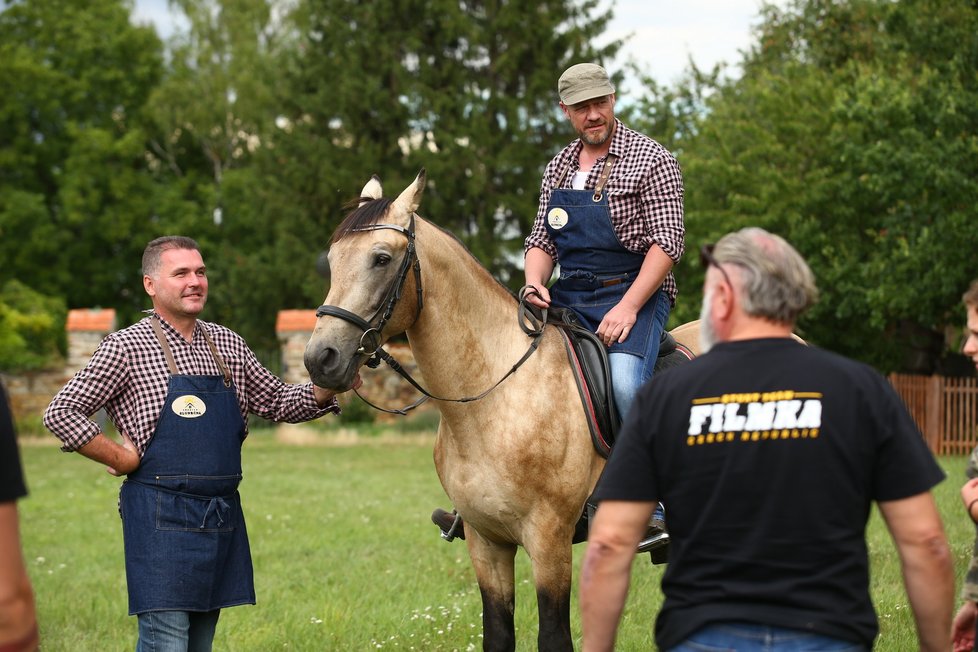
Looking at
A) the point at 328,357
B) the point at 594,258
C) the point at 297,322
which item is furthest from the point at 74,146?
the point at 328,357

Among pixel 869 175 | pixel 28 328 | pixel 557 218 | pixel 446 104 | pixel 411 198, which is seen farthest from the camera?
pixel 28 328

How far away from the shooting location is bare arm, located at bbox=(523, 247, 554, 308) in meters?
5.46

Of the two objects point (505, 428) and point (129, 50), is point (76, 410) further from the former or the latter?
point (129, 50)

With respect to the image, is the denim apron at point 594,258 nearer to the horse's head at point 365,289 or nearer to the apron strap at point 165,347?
the horse's head at point 365,289

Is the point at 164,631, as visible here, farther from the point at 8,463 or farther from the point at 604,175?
the point at 604,175

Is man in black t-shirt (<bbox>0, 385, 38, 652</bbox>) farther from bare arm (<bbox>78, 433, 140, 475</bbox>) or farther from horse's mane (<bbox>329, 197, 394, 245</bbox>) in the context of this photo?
horse's mane (<bbox>329, 197, 394, 245</bbox>)

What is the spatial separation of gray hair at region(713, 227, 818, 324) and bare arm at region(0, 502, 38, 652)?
1.83m

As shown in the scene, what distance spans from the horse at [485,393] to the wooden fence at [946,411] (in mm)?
18669

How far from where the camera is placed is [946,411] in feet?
73.3

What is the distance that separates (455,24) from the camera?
31.0 m

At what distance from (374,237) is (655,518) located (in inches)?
73.7

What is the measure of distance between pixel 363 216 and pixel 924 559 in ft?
9.63

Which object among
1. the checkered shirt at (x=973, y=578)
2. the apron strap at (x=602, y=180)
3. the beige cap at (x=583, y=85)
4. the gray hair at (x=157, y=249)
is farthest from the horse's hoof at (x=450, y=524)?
the checkered shirt at (x=973, y=578)

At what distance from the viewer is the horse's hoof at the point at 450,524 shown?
18.9 feet
